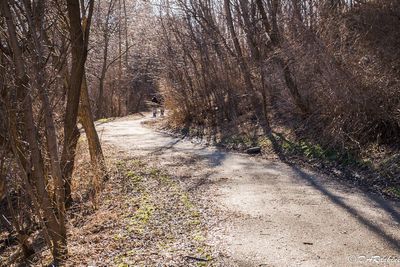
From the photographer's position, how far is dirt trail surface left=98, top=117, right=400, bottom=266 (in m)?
4.61

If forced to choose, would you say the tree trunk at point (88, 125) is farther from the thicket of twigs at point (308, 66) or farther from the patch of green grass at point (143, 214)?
the thicket of twigs at point (308, 66)

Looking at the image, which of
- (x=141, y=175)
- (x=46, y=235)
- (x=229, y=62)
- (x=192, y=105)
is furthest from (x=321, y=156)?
(x=192, y=105)

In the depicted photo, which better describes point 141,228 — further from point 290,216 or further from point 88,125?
point 88,125

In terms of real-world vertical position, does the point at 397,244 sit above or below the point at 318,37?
below

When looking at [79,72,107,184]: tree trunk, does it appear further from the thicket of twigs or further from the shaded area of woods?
the thicket of twigs

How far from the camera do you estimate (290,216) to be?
586 cm

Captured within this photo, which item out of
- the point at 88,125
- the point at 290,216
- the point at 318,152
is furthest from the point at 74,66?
the point at 318,152

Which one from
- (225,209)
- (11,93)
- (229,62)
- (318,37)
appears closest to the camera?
(11,93)

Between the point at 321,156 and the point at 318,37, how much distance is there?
2.81 m

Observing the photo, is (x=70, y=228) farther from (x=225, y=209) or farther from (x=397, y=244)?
(x=397, y=244)

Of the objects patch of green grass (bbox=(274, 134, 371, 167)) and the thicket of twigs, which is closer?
patch of green grass (bbox=(274, 134, 371, 167))

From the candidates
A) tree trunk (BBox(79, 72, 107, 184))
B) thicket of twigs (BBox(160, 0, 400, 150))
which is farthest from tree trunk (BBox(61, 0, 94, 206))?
thicket of twigs (BBox(160, 0, 400, 150))

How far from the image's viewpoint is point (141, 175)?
9.02m

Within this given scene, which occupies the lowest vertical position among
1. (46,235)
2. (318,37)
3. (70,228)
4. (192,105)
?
(70,228)
